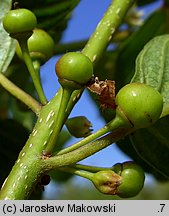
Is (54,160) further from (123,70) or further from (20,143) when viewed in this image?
(123,70)

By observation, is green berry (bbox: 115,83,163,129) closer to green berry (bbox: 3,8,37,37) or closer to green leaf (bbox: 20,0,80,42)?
green berry (bbox: 3,8,37,37)

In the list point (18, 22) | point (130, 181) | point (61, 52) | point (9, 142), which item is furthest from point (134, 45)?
point (130, 181)

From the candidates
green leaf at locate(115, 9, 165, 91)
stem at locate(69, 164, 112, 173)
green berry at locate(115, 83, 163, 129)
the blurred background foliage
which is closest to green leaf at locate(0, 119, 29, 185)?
the blurred background foliage

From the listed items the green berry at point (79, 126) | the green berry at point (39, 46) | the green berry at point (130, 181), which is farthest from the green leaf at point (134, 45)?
the green berry at point (130, 181)

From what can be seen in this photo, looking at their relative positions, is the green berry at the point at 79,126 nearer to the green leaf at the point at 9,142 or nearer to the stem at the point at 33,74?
the stem at the point at 33,74

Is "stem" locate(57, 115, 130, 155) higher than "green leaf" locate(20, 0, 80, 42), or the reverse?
"stem" locate(57, 115, 130, 155)

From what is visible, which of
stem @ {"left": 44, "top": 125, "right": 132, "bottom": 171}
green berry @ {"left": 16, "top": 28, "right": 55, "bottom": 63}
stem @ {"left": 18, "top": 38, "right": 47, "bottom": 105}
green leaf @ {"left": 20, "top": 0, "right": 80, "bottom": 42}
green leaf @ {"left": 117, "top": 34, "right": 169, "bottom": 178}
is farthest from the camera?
green leaf @ {"left": 20, "top": 0, "right": 80, "bottom": 42}
